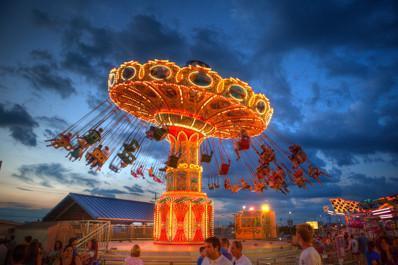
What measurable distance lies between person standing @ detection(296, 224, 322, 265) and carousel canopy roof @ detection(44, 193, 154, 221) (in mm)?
22565

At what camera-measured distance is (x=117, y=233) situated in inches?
906

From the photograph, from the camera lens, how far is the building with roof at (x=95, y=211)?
24500 mm

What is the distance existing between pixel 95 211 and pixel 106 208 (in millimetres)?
1846

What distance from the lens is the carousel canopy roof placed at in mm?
24481

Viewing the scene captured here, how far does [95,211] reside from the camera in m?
24.3

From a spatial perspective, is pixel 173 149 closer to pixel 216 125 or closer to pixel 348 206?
pixel 216 125

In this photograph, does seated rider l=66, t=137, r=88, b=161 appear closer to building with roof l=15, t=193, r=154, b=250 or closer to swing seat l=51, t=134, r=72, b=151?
swing seat l=51, t=134, r=72, b=151

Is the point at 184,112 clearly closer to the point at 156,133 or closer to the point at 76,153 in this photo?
the point at 156,133

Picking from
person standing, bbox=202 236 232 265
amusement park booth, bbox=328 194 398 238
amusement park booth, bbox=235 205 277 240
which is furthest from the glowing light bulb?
person standing, bbox=202 236 232 265

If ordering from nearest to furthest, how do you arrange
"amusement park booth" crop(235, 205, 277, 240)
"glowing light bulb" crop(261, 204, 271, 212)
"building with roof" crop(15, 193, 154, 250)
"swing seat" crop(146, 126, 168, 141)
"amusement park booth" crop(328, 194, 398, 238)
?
"swing seat" crop(146, 126, 168, 141) → "amusement park booth" crop(328, 194, 398, 238) → "building with roof" crop(15, 193, 154, 250) → "amusement park booth" crop(235, 205, 277, 240) → "glowing light bulb" crop(261, 204, 271, 212)

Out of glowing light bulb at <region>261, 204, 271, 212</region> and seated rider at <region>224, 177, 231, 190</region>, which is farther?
glowing light bulb at <region>261, 204, 271, 212</region>

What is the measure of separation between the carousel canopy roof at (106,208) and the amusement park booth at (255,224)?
914 cm

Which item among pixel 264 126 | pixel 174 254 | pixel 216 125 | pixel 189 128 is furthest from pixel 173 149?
pixel 174 254

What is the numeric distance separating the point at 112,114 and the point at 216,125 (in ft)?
23.4
